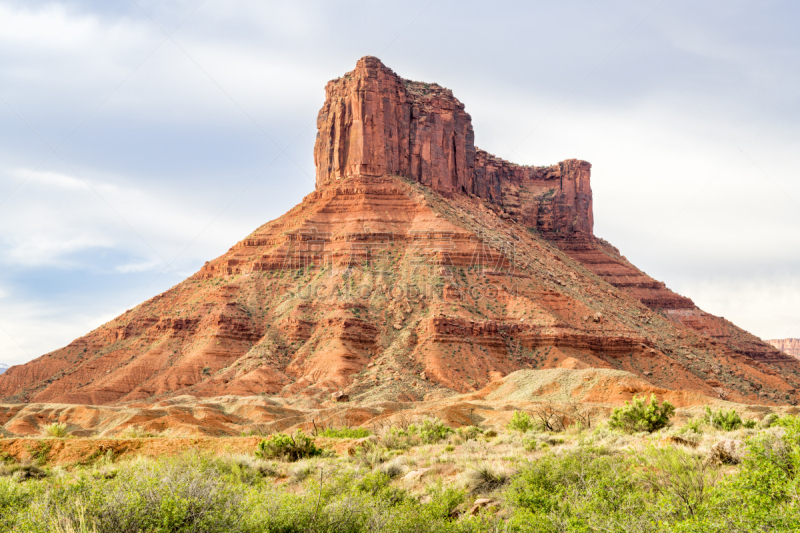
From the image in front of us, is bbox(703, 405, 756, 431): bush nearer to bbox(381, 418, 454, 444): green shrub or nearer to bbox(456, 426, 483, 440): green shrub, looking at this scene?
bbox(456, 426, 483, 440): green shrub

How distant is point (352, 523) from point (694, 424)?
13.1 metres

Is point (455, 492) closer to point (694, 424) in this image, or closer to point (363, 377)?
point (694, 424)

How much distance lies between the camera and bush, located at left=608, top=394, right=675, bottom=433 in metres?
22.7

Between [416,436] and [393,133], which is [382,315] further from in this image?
[416,436]

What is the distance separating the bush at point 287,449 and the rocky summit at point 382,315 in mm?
26811

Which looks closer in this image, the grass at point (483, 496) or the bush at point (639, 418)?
the grass at point (483, 496)

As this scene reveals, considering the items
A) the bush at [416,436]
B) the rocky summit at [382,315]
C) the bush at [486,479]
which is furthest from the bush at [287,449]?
the rocky summit at [382,315]

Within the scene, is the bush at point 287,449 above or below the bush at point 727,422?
below

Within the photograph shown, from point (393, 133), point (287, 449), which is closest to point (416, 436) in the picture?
point (287, 449)

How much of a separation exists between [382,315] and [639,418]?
141 feet

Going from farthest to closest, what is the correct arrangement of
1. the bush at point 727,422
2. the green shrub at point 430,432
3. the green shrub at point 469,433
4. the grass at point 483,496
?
the green shrub at point 469,433 < the green shrub at point 430,432 < the bush at point 727,422 < the grass at point 483,496

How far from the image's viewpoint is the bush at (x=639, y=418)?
2269cm

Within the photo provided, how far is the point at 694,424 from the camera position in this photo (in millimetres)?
18922

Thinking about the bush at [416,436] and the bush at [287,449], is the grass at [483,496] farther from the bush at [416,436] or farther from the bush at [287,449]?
the bush at [416,436]
